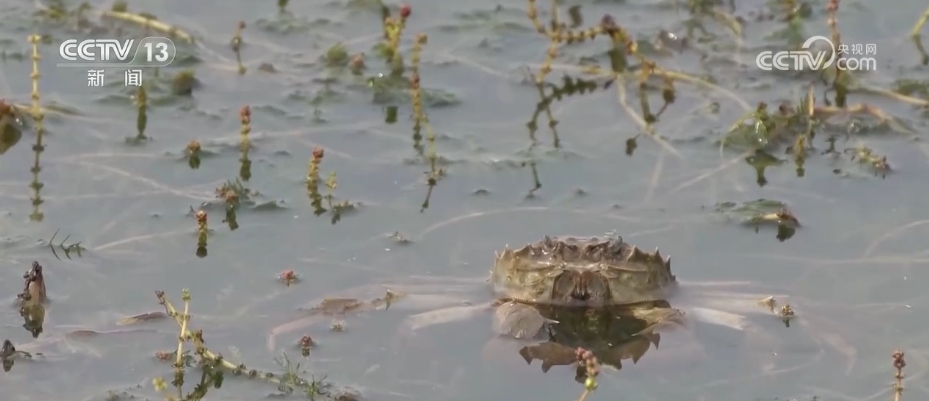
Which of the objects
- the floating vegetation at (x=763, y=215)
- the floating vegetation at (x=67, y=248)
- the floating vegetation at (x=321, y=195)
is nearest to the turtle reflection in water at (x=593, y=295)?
the floating vegetation at (x=763, y=215)

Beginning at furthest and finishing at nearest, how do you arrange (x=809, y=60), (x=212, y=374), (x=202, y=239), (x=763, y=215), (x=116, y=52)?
(x=116, y=52), (x=809, y=60), (x=763, y=215), (x=202, y=239), (x=212, y=374)

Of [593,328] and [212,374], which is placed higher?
[593,328]

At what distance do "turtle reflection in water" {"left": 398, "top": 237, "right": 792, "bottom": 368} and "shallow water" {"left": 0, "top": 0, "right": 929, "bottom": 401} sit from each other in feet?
0.32

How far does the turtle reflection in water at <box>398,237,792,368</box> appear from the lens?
21.4 ft

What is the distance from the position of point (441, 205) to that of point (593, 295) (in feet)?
3.91

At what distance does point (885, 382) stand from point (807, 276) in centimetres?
98

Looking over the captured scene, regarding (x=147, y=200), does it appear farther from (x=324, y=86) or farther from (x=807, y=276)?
(x=807, y=276)

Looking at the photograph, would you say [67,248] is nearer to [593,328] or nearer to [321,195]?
[321,195]

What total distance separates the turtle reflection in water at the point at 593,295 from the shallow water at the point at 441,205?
98mm

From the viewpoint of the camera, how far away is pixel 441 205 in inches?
299

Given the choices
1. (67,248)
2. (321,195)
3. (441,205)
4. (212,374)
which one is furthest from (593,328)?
(67,248)

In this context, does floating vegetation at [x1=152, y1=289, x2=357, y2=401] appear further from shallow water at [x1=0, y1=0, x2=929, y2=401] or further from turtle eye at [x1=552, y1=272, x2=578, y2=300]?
turtle eye at [x1=552, y1=272, x2=578, y2=300]

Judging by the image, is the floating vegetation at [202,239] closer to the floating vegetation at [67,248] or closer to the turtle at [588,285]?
the floating vegetation at [67,248]

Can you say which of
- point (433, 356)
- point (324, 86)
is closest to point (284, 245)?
point (433, 356)
